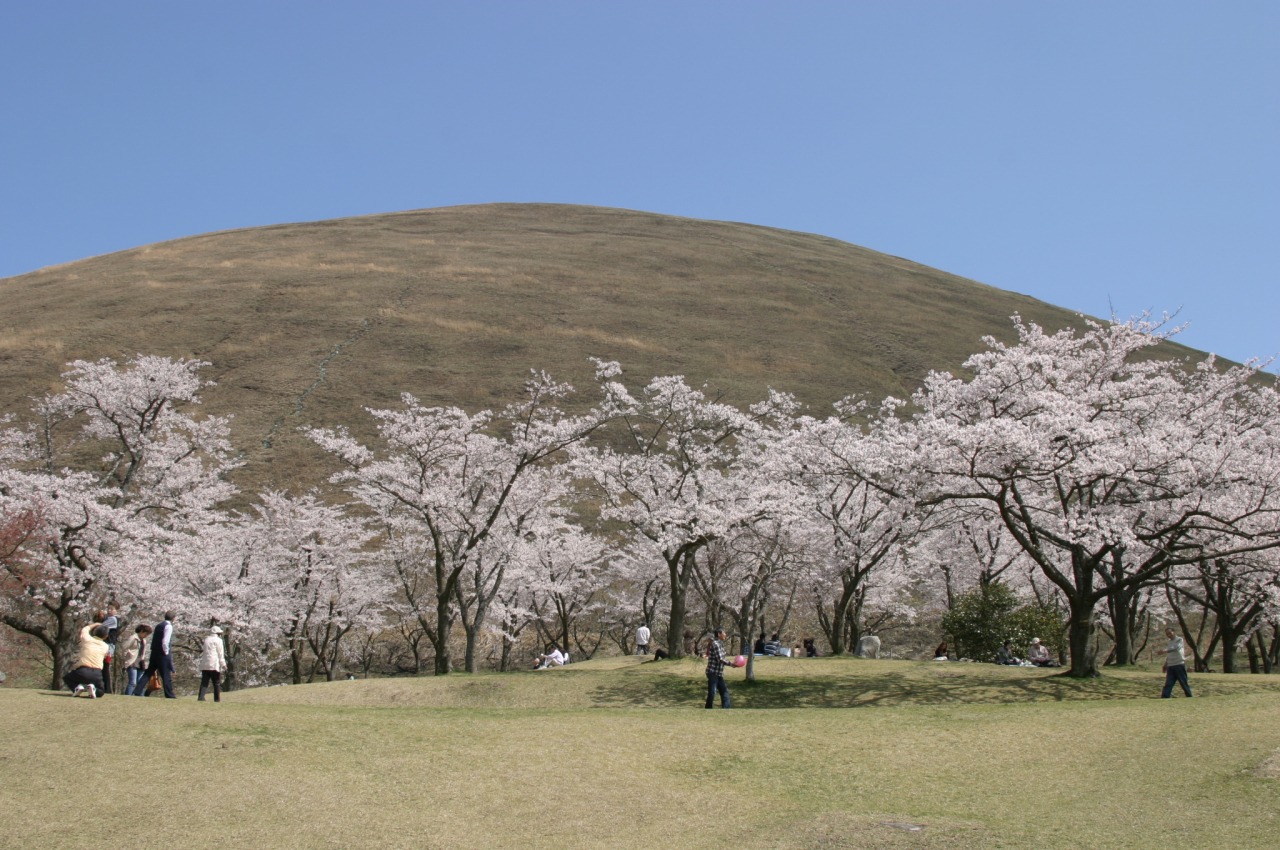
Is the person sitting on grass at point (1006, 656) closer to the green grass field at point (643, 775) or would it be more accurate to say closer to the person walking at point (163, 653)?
the green grass field at point (643, 775)

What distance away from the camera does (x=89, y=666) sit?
16.4 metres

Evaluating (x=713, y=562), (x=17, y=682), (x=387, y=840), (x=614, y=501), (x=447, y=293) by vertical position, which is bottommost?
(x=17, y=682)

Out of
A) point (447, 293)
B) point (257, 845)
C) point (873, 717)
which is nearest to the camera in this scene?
point (257, 845)

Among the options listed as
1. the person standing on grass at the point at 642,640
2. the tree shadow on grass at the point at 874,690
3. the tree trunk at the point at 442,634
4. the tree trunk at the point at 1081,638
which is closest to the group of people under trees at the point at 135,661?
the tree shadow on grass at the point at 874,690

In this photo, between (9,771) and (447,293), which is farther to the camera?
(447,293)

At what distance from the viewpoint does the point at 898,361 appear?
309ft

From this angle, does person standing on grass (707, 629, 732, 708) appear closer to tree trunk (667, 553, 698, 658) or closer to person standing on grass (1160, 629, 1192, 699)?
tree trunk (667, 553, 698, 658)

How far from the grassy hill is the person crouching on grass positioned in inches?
1818

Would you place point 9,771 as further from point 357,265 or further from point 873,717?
point 357,265

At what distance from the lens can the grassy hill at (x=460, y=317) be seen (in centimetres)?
7700

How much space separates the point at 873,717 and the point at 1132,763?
5.43 metres

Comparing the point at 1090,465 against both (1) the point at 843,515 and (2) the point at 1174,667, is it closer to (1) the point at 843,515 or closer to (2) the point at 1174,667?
(2) the point at 1174,667

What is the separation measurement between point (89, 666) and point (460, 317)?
82.3m

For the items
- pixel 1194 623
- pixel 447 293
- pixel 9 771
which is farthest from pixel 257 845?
pixel 447 293
